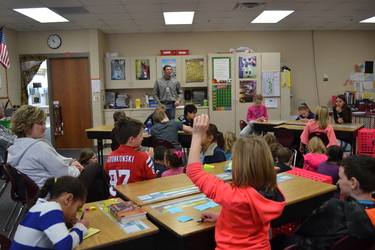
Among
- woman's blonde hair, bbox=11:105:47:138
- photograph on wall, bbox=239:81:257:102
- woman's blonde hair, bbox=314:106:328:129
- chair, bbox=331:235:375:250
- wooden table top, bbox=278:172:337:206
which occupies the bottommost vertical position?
chair, bbox=331:235:375:250

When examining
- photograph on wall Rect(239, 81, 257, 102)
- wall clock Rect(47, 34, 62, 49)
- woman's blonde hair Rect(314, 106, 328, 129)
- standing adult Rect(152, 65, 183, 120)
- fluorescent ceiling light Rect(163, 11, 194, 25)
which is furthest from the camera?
photograph on wall Rect(239, 81, 257, 102)

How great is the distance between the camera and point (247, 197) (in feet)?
4.79

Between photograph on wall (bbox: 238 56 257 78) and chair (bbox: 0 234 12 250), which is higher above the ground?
photograph on wall (bbox: 238 56 257 78)

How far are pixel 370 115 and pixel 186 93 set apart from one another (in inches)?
169

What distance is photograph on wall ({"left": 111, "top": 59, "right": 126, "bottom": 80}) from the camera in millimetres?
8047

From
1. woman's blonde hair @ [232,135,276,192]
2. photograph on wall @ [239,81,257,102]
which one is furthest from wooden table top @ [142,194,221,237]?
photograph on wall @ [239,81,257,102]

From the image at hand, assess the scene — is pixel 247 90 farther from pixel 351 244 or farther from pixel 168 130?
pixel 351 244

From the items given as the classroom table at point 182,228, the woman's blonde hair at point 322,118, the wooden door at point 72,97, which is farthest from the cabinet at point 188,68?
the classroom table at point 182,228

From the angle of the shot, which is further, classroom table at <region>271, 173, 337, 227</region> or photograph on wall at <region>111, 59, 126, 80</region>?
photograph on wall at <region>111, 59, 126, 80</region>

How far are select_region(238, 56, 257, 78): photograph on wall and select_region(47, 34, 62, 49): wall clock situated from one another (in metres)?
4.52

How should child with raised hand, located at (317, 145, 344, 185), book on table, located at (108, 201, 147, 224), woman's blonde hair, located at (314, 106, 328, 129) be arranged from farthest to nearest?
woman's blonde hair, located at (314, 106, 328, 129) < child with raised hand, located at (317, 145, 344, 185) < book on table, located at (108, 201, 147, 224)

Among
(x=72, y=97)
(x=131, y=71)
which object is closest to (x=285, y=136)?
(x=131, y=71)

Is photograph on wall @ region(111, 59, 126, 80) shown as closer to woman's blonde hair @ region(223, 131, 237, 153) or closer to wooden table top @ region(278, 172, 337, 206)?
woman's blonde hair @ region(223, 131, 237, 153)

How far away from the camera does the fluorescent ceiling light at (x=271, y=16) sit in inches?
263
